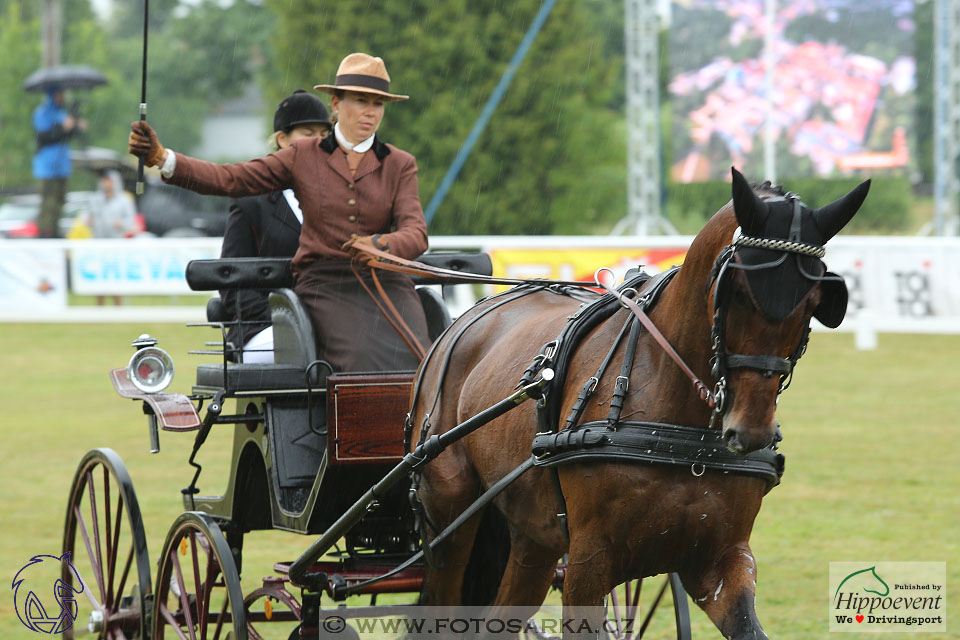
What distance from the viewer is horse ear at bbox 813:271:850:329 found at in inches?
127

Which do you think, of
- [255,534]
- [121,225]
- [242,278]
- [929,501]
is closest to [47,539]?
[255,534]

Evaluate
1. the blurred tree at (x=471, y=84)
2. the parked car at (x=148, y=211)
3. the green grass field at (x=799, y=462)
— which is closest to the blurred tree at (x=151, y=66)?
the parked car at (x=148, y=211)

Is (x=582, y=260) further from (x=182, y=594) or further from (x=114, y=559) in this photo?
(x=182, y=594)

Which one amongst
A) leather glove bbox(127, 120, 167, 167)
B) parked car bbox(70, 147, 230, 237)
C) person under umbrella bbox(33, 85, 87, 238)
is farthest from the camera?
parked car bbox(70, 147, 230, 237)

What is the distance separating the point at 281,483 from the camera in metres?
4.80

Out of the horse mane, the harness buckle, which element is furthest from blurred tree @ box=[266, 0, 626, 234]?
the horse mane

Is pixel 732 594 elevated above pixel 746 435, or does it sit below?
below

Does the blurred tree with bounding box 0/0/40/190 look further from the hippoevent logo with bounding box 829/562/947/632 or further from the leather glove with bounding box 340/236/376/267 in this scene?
the leather glove with bounding box 340/236/376/267

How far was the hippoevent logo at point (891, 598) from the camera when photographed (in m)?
5.78

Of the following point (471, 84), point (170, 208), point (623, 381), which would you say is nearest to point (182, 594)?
point (623, 381)

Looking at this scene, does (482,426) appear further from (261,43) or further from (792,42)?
(261,43)

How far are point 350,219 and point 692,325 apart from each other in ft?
6.12

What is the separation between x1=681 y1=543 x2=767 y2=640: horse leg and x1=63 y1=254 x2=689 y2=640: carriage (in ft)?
3.55

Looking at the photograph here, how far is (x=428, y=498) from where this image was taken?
14.8ft
